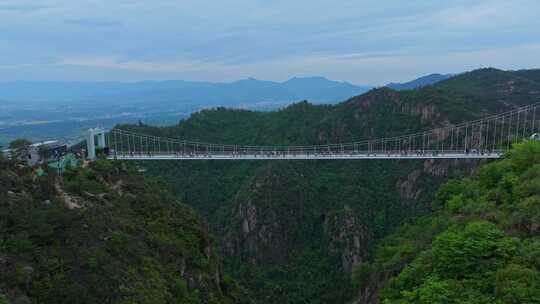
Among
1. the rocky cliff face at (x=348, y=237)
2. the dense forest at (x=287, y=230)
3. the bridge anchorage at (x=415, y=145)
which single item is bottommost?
the rocky cliff face at (x=348, y=237)

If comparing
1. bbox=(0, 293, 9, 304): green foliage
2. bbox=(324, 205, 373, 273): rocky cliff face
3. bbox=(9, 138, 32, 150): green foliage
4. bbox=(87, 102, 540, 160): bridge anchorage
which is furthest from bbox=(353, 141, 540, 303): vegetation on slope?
bbox=(324, 205, 373, 273): rocky cliff face

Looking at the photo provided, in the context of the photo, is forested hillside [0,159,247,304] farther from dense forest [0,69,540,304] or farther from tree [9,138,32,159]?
tree [9,138,32,159]

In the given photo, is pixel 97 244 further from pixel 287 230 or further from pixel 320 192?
pixel 320 192

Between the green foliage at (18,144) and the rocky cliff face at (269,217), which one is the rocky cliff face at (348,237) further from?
the green foliage at (18,144)

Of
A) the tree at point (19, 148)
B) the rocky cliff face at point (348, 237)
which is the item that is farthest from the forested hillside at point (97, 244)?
the rocky cliff face at point (348, 237)

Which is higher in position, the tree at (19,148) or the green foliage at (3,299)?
the tree at (19,148)

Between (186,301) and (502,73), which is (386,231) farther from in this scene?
(502,73)

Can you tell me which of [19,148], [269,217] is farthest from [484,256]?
[269,217]
